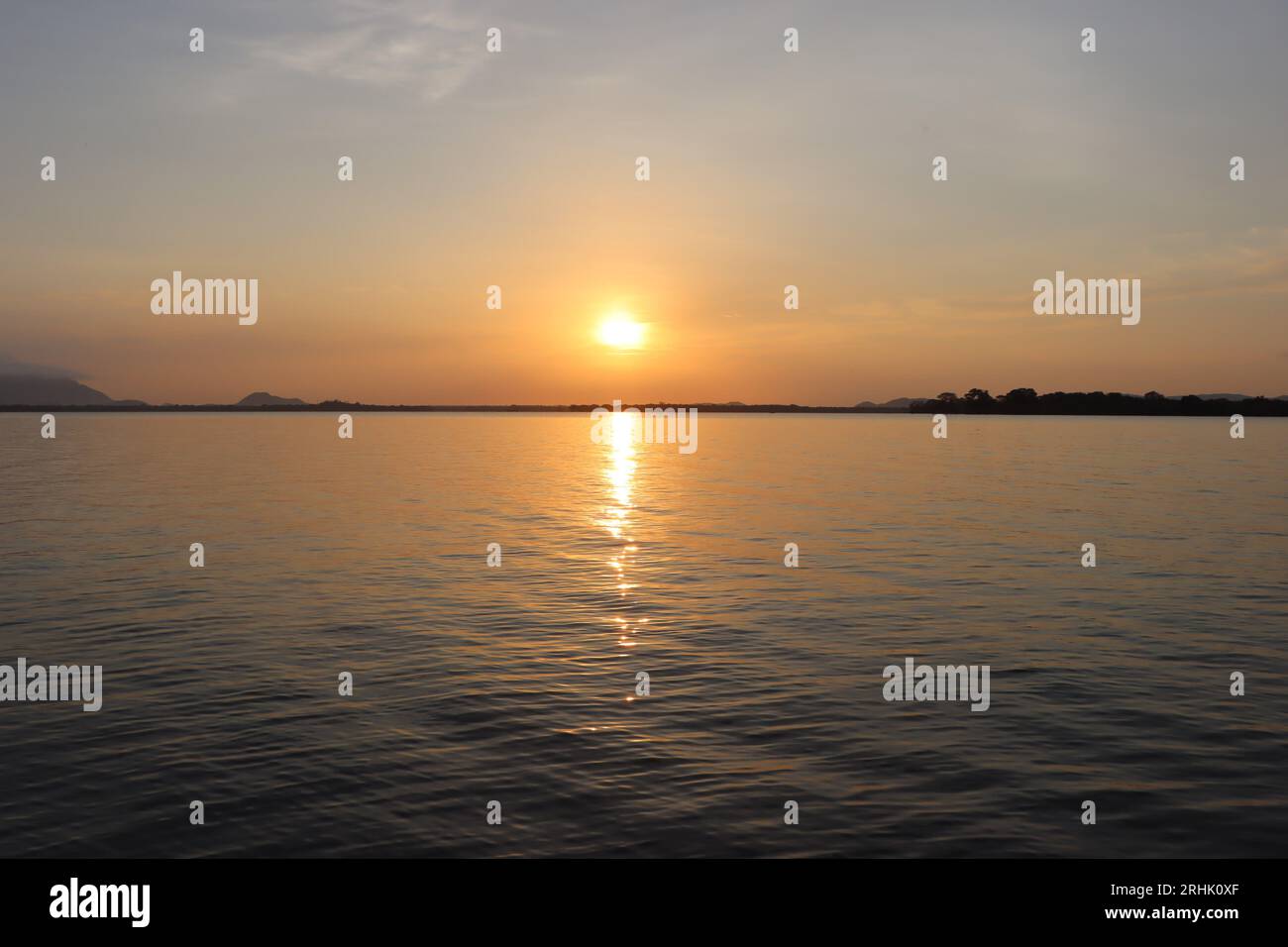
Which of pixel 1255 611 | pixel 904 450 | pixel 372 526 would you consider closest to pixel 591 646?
pixel 1255 611

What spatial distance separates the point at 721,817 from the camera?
14.6 metres

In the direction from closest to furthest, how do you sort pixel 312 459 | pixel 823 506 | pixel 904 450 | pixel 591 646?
pixel 591 646 → pixel 823 506 → pixel 312 459 → pixel 904 450

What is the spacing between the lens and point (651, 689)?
2180 centimetres

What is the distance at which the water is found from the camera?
1449cm

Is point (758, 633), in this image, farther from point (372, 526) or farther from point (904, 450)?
point (904, 450)

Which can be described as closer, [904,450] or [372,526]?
[372,526]

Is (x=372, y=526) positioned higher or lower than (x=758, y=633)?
higher

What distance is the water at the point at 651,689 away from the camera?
14492mm

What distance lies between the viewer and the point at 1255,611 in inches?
1193

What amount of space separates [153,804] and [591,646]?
1257 centimetres
